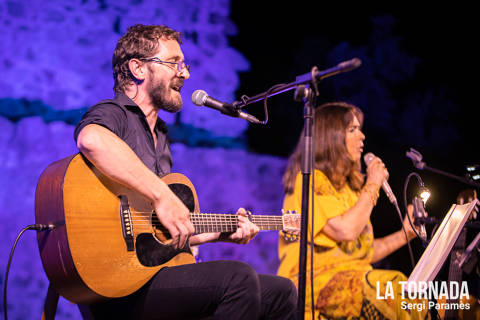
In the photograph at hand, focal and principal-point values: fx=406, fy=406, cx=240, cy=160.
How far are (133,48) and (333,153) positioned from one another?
162 centimetres

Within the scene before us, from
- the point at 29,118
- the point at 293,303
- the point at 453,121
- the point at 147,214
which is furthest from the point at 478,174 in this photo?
the point at 29,118

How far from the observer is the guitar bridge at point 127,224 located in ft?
5.24

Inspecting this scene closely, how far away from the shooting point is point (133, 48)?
2209 mm

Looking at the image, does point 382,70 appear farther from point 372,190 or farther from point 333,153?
point 372,190

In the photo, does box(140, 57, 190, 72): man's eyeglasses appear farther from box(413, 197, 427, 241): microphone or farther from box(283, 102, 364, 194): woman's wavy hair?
box(413, 197, 427, 241): microphone

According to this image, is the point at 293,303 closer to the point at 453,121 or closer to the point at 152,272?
the point at 152,272

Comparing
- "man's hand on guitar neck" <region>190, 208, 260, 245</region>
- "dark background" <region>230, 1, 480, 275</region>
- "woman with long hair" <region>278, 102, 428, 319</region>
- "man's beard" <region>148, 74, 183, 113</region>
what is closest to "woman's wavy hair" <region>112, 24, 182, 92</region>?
"man's beard" <region>148, 74, 183, 113</region>

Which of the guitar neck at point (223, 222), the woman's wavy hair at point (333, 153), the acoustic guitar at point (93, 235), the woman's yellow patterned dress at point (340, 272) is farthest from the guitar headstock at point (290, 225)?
the acoustic guitar at point (93, 235)

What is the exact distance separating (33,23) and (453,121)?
14.0 feet

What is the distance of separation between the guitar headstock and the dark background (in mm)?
1746

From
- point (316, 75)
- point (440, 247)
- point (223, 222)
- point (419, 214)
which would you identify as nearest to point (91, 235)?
point (223, 222)

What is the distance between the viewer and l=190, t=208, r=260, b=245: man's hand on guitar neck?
2.17 m

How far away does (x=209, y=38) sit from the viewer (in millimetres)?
4078

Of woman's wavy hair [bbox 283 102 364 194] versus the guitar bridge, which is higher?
woman's wavy hair [bbox 283 102 364 194]
